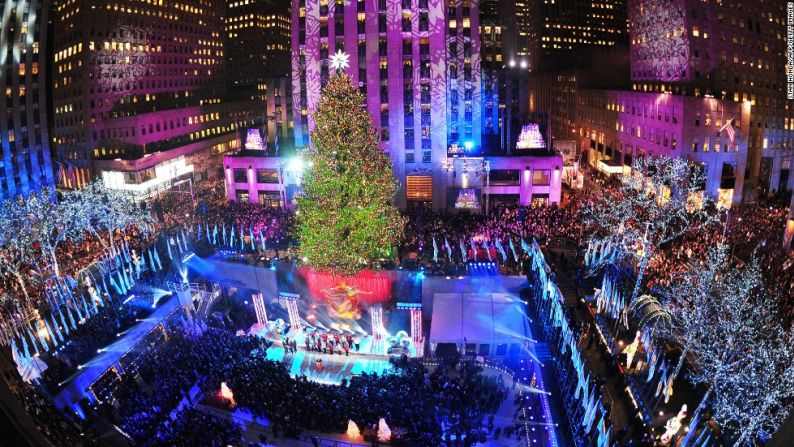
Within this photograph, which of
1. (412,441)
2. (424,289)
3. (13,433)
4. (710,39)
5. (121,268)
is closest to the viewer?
(13,433)

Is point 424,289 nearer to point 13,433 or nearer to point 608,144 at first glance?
point 13,433

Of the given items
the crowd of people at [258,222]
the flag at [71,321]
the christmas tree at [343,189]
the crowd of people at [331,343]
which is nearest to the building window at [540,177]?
the crowd of people at [258,222]

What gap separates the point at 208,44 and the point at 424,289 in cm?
8932

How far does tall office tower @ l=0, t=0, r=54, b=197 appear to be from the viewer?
51062 millimetres

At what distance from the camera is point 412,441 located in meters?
18.0

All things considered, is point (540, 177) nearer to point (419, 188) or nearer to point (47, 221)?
point (419, 188)

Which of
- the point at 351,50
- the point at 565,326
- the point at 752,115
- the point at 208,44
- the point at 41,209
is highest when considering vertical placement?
the point at 208,44

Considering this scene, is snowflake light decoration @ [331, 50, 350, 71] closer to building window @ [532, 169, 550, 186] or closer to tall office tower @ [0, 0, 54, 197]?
building window @ [532, 169, 550, 186]

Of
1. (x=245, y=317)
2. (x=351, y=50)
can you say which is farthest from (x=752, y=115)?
(x=245, y=317)

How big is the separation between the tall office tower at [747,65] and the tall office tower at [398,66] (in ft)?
85.7

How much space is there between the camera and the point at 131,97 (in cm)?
7844

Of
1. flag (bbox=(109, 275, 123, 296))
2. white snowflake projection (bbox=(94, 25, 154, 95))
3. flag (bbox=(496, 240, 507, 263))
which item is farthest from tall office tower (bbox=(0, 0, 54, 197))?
flag (bbox=(496, 240, 507, 263))

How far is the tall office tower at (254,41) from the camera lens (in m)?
125

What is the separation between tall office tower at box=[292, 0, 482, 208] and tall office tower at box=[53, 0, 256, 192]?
2513cm
